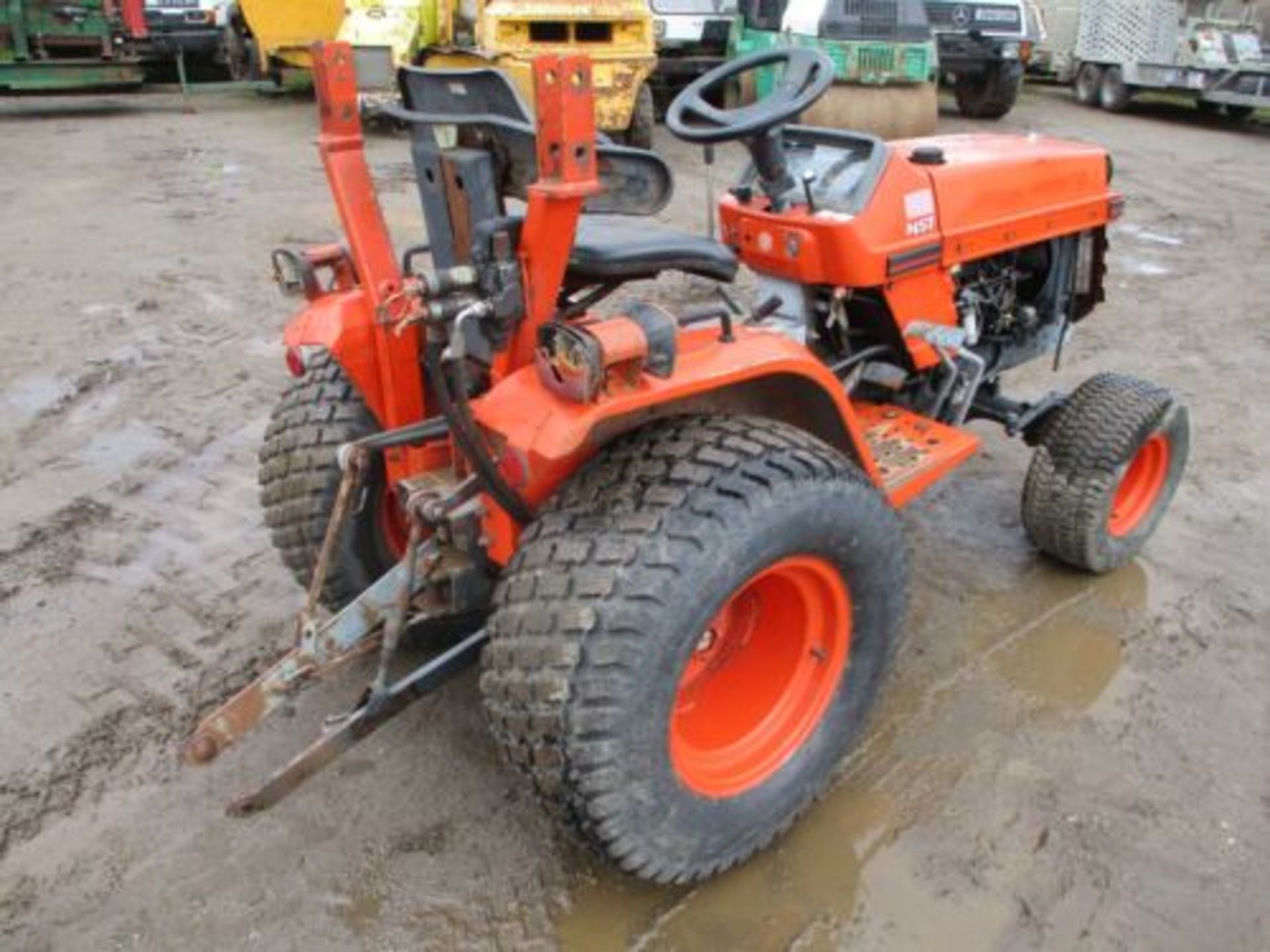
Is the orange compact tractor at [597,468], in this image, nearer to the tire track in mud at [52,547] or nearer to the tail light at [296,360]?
the tail light at [296,360]

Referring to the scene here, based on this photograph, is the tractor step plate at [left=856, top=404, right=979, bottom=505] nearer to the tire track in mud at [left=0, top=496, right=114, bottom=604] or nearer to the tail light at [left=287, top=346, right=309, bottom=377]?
the tail light at [left=287, top=346, right=309, bottom=377]

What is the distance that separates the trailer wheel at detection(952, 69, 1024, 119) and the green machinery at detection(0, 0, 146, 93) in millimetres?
8807

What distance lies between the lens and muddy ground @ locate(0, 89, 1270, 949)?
6.81 feet

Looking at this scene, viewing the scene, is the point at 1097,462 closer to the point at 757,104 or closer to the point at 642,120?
the point at 757,104

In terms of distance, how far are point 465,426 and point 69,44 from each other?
1134 cm

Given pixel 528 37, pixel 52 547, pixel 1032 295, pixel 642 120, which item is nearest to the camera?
pixel 52 547

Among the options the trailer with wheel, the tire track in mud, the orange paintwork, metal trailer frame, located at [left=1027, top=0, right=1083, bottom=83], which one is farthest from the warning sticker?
metal trailer frame, located at [left=1027, top=0, right=1083, bottom=83]

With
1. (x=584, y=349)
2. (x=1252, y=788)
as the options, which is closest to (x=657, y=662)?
(x=584, y=349)

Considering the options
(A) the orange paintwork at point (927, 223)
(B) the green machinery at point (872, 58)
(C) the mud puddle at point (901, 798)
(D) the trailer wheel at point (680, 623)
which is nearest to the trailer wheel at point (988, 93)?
(B) the green machinery at point (872, 58)

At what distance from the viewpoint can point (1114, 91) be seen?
515 inches

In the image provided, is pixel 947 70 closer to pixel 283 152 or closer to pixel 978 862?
pixel 283 152

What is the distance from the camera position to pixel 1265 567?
3352 millimetres

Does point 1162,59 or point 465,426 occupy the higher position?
point 465,426

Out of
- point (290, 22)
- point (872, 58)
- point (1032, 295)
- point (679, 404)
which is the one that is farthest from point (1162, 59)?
point (679, 404)
